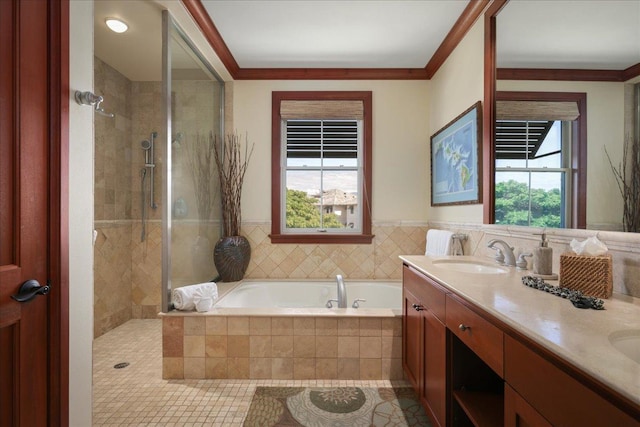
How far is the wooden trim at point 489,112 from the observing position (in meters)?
1.81

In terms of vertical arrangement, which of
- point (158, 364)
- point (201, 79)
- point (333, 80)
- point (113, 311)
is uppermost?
point (333, 80)

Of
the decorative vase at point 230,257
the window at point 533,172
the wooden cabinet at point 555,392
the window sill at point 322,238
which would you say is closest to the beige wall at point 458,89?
the window at point 533,172

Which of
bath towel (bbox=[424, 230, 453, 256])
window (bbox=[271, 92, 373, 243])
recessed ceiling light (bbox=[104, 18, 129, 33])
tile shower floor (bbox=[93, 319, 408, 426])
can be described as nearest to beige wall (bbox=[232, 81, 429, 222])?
window (bbox=[271, 92, 373, 243])

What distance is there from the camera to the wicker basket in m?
0.99

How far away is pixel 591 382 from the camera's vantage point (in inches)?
22.0

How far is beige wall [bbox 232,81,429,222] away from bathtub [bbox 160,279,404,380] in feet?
4.08

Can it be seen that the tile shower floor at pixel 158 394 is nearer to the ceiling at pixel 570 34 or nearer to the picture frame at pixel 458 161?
the picture frame at pixel 458 161

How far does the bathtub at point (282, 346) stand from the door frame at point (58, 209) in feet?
2.74

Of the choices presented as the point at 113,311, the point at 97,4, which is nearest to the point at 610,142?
the point at 97,4

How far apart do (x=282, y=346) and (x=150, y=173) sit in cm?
218

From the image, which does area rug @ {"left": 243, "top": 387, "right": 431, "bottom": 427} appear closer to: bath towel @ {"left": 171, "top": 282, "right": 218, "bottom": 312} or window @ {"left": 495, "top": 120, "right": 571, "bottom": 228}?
bath towel @ {"left": 171, "top": 282, "right": 218, "bottom": 312}

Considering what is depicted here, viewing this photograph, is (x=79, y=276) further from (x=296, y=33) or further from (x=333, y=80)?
(x=333, y=80)

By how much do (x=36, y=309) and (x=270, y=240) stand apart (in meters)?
2.00

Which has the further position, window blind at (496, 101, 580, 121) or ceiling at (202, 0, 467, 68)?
ceiling at (202, 0, 467, 68)
